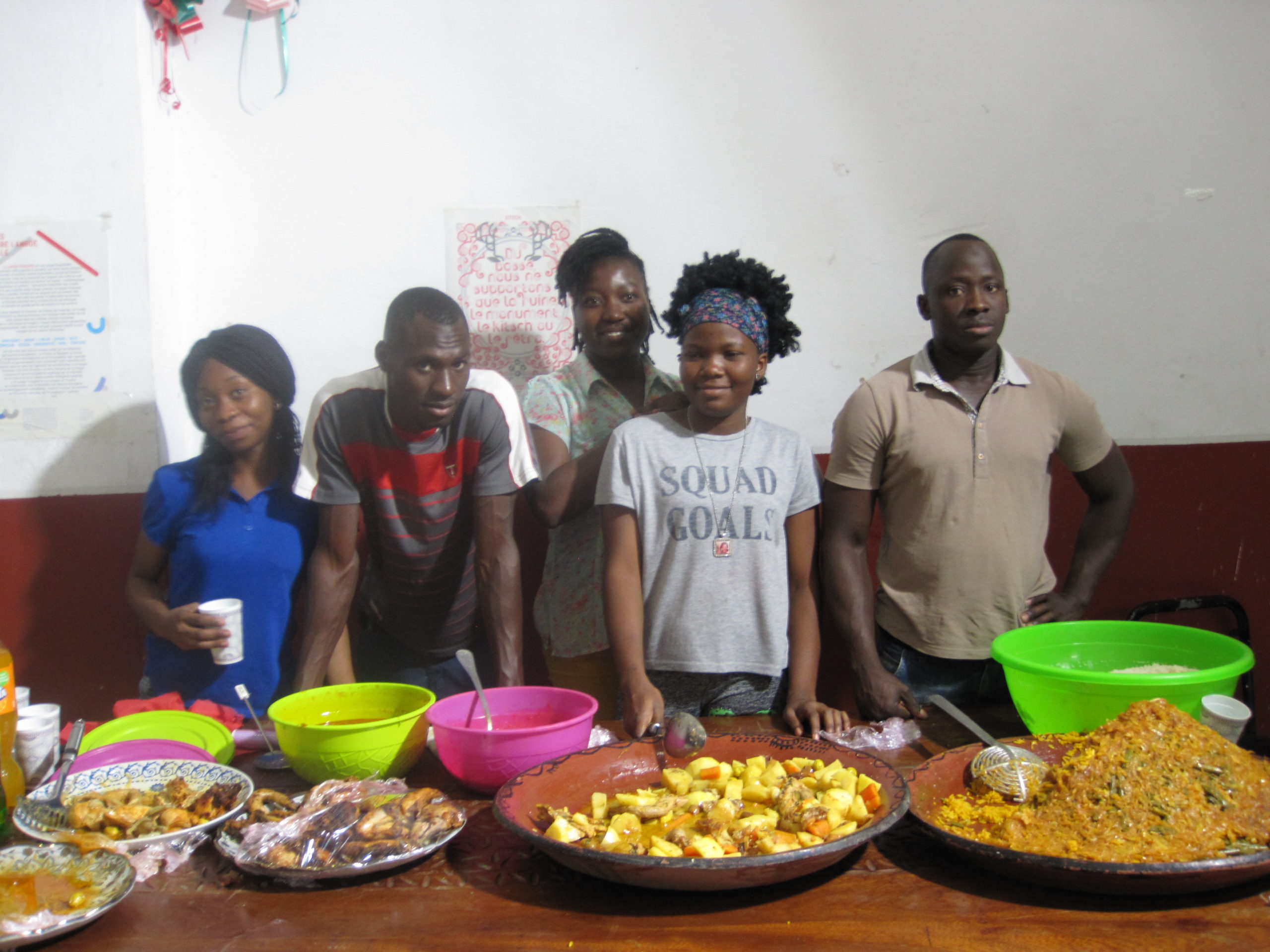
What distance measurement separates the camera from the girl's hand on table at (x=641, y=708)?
179 centimetres

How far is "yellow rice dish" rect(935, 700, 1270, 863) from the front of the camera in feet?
4.17

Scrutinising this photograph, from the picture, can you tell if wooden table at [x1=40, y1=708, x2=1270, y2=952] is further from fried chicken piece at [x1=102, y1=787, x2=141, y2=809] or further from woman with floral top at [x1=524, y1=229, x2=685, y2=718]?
woman with floral top at [x1=524, y1=229, x2=685, y2=718]

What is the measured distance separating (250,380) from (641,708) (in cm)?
151

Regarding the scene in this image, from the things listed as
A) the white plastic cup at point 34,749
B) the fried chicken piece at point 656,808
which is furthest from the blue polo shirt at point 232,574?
the fried chicken piece at point 656,808

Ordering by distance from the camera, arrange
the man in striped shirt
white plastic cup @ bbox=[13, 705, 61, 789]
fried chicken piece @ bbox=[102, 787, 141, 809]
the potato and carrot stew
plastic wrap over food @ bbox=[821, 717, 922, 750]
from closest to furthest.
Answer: the potato and carrot stew
fried chicken piece @ bbox=[102, 787, 141, 809]
white plastic cup @ bbox=[13, 705, 61, 789]
plastic wrap over food @ bbox=[821, 717, 922, 750]
the man in striped shirt

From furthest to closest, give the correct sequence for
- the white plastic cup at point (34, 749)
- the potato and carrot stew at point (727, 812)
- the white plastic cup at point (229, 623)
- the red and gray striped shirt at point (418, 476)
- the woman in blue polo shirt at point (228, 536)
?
the woman in blue polo shirt at point (228, 536), the red and gray striped shirt at point (418, 476), the white plastic cup at point (229, 623), the white plastic cup at point (34, 749), the potato and carrot stew at point (727, 812)

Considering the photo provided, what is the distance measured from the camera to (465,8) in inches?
128

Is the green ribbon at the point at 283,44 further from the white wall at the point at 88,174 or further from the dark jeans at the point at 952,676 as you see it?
the dark jeans at the point at 952,676

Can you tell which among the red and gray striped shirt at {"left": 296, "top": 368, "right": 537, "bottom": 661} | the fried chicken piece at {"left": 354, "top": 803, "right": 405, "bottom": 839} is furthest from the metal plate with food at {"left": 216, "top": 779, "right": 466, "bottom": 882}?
the red and gray striped shirt at {"left": 296, "top": 368, "right": 537, "bottom": 661}

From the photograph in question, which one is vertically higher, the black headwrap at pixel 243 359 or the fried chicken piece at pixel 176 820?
the black headwrap at pixel 243 359

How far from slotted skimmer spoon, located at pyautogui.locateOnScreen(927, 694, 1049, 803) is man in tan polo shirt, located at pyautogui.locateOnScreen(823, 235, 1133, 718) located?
731mm

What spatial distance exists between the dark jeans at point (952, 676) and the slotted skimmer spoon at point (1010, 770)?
831mm

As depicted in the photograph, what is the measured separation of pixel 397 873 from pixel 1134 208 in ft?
10.9

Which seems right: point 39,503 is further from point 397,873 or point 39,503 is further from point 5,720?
point 397,873
